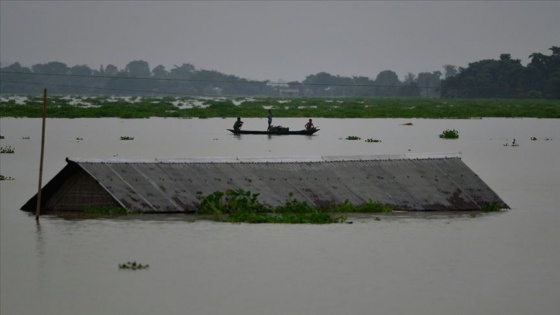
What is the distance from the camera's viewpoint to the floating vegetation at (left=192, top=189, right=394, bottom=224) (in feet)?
74.9

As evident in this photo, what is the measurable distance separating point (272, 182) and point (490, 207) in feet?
16.3

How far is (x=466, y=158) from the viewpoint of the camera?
143ft

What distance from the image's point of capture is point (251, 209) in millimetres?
23422

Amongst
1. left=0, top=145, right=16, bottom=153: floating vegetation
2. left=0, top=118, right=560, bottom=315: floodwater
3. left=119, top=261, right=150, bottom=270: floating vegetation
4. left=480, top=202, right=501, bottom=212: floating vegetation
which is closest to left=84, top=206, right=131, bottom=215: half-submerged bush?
left=0, top=118, right=560, bottom=315: floodwater

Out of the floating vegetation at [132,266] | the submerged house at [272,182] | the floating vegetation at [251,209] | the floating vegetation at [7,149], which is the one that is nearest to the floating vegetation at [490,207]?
the submerged house at [272,182]

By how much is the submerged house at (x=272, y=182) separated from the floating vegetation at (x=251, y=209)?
0.18m

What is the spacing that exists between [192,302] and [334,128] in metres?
51.1

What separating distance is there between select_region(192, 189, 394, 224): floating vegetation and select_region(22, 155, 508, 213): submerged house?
183 millimetres

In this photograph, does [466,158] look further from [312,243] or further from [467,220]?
[312,243]

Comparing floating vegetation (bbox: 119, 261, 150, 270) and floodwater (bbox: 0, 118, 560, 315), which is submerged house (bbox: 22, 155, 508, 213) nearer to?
floodwater (bbox: 0, 118, 560, 315)

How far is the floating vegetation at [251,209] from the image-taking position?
22828 mm

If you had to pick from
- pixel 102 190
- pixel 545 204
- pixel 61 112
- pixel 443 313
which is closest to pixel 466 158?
pixel 545 204

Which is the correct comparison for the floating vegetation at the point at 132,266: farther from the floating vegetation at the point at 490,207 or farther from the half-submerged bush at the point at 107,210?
the floating vegetation at the point at 490,207

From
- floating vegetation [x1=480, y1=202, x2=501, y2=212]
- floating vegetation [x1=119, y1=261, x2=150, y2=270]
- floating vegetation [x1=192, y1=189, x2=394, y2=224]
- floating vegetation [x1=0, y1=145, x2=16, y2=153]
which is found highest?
floating vegetation [x1=480, y1=202, x2=501, y2=212]
